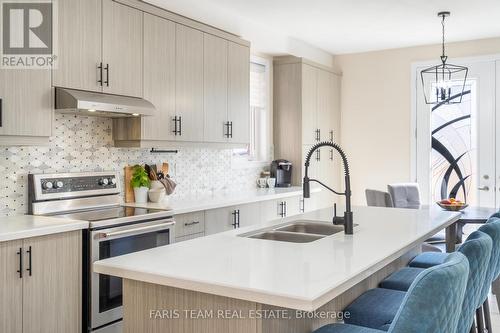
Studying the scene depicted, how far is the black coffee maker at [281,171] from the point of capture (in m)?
5.53

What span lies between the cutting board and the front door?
3722 millimetres

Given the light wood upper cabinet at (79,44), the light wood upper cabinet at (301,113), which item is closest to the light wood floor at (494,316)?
the light wood upper cabinet at (301,113)

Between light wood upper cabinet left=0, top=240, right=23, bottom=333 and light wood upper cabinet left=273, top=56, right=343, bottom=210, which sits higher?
light wood upper cabinet left=273, top=56, right=343, bottom=210

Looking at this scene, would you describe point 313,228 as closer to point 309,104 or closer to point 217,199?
point 217,199

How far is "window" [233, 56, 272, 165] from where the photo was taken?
18.0 feet

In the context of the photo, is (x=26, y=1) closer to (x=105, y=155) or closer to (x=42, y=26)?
(x=42, y=26)

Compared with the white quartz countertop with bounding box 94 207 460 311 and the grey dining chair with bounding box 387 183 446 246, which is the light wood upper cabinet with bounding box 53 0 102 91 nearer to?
the white quartz countertop with bounding box 94 207 460 311

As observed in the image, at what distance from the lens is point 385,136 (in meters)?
6.29

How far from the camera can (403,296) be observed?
226 cm

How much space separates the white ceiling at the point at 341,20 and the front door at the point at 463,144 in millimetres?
619

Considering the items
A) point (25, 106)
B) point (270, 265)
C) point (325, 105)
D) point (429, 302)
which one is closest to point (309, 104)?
point (325, 105)

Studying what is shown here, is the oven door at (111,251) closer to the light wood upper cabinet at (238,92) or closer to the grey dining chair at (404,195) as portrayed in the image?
the light wood upper cabinet at (238,92)

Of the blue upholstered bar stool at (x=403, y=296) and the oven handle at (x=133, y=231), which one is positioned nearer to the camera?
the blue upholstered bar stool at (x=403, y=296)

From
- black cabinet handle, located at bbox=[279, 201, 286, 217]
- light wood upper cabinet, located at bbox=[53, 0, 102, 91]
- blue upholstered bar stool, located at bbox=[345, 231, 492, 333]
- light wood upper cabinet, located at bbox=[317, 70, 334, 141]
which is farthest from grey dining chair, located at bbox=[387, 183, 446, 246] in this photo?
light wood upper cabinet, located at bbox=[53, 0, 102, 91]
